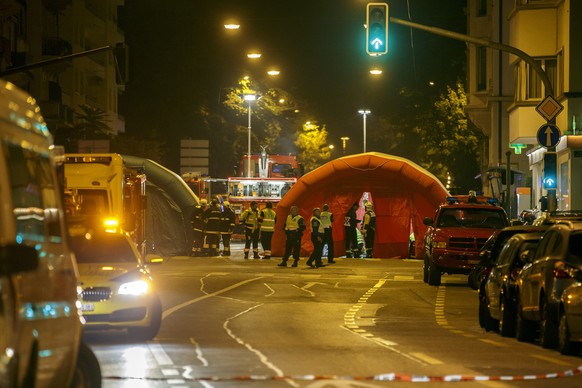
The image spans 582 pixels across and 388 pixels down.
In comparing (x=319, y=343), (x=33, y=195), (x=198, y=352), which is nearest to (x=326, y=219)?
(x=319, y=343)

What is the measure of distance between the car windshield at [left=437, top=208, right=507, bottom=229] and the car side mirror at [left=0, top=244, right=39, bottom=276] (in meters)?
26.2

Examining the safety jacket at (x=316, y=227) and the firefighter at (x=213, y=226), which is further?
the firefighter at (x=213, y=226)

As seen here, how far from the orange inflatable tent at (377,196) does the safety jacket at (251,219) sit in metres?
1.58

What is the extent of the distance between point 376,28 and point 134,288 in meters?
13.0

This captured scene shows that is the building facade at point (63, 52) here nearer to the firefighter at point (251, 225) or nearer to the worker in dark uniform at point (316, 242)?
the firefighter at point (251, 225)

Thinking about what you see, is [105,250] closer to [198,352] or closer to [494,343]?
[198,352]

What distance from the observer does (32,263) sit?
6633mm

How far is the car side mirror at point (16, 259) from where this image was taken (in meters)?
6.43

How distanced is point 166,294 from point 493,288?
8.38 metres

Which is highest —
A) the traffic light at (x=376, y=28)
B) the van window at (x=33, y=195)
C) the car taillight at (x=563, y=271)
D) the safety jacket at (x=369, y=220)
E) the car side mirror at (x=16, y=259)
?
the traffic light at (x=376, y=28)

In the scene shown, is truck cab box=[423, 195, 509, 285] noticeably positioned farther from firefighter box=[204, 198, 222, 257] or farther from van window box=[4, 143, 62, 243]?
van window box=[4, 143, 62, 243]

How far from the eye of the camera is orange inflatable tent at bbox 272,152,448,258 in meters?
44.2

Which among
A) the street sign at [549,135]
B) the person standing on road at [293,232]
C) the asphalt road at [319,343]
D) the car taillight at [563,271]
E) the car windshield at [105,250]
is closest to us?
the asphalt road at [319,343]

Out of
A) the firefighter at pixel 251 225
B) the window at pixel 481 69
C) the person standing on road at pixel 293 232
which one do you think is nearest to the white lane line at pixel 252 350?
the person standing on road at pixel 293 232
